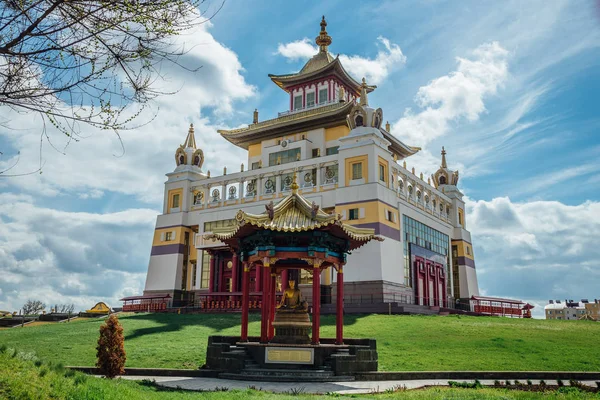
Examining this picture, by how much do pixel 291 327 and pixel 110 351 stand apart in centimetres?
580

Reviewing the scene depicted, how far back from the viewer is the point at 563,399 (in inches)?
439

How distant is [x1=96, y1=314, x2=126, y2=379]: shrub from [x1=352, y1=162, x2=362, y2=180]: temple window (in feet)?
88.5

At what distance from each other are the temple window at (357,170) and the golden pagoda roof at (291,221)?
68.0 ft

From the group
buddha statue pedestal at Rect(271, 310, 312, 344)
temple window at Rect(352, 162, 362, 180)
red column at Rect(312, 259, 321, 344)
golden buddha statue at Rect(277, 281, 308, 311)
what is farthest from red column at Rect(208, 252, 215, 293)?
red column at Rect(312, 259, 321, 344)

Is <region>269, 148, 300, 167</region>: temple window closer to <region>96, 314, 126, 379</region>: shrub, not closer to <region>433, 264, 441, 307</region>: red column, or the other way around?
<region>433, 264, 441, 307</region>: red column

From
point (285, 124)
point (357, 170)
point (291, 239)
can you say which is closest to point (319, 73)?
point (285, 124)

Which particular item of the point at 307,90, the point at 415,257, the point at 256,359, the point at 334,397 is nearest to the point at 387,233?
the point at 415,257

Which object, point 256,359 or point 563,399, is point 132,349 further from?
point 563,399

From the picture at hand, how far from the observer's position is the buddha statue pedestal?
693 inches

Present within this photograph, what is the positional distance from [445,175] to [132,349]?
3734 cm

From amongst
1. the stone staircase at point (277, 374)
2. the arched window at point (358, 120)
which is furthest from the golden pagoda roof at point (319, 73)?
the stone staircase at point (277, 374)

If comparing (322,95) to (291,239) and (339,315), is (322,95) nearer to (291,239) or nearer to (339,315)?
(291,239)

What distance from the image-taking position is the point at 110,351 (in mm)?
13984

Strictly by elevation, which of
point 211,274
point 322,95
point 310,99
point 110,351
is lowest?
point 110,351
